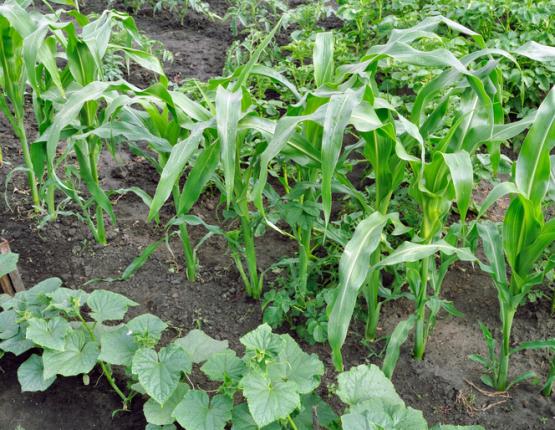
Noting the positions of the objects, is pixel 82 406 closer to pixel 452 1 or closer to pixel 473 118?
pixel 473 118

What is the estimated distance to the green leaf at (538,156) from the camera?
182cm

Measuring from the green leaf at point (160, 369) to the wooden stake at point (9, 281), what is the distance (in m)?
0.79

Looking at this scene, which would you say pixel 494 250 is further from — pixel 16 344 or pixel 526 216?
pixel 16 344

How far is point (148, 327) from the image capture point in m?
2.01

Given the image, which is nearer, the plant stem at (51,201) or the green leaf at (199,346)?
the green leaf at (199,346)

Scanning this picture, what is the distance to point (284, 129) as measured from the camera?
1804mm

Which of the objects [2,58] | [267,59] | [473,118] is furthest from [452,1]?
[2,58]

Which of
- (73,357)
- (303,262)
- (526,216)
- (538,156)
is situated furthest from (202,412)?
(538,156)

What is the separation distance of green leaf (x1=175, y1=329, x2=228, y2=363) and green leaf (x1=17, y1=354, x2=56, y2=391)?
1.43ft

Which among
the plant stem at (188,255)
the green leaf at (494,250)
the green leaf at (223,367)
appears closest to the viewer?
the green leaf at (223,367)

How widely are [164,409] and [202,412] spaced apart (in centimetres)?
16

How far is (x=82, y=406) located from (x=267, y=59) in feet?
8.73

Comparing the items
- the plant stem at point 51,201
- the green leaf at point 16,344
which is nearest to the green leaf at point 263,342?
the green leaf at point 16,344

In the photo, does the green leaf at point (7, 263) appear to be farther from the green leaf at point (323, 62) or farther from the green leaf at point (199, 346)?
the green leaf at point (323, 62)
